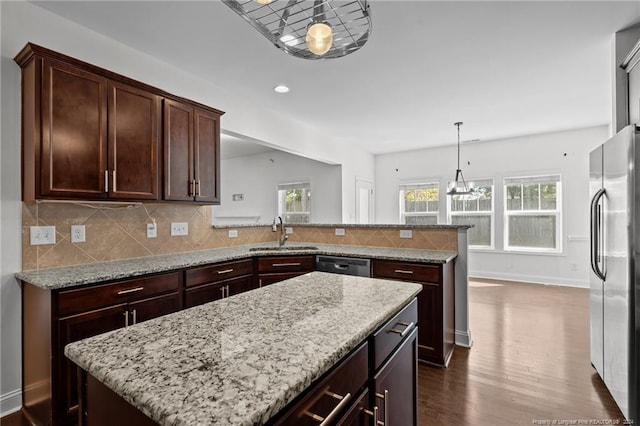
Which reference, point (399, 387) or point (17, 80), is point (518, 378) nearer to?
point (399, 387)

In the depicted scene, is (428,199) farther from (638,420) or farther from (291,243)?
(638,420)

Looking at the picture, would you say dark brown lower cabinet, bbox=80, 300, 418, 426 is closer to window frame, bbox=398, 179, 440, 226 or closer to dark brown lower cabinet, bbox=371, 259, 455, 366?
dark brown lower cabinet, bbox=371, 259, 455, 366

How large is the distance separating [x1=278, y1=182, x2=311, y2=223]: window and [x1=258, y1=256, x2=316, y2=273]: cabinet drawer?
3289 millimetres

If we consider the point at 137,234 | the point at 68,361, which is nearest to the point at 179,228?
the point at 137,234

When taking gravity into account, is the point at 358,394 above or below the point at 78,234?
below

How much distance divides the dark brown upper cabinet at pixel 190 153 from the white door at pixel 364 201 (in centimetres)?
405

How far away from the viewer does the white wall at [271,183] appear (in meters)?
6.15

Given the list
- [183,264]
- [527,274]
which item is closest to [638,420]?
[183,264]

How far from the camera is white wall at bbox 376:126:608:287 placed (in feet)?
17.6

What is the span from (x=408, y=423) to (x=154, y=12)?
2994 mm

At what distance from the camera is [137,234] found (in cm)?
274

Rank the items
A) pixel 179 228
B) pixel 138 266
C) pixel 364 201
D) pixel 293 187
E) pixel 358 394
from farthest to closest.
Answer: pixel 364 201 < pixel 293 187 < pixel 179 228 < pixel 138 266 < pixel 358 394

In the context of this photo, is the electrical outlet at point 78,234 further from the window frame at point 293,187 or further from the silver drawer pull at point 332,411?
the window frame at point 293,187

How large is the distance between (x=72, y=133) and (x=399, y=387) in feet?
8.00
